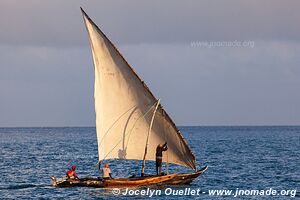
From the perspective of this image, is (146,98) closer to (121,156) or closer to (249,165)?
(121,156)

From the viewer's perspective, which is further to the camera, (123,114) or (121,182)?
(123,114)

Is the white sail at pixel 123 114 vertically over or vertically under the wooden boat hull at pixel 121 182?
over

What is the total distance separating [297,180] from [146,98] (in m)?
14.7

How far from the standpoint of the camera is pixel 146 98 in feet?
149

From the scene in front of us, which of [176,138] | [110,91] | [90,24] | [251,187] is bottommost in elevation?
[251,187]

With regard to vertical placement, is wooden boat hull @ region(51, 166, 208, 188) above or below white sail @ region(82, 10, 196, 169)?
below

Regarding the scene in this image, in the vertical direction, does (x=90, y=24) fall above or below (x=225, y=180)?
above

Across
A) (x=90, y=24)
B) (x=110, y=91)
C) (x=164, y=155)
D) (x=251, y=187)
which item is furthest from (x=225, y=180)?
(x=90, y=24)

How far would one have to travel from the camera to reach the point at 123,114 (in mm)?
45719

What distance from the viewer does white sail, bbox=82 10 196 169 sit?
44.9 m

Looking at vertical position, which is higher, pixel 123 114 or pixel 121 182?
pixel 123 114

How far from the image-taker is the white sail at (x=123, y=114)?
44875 millimetres

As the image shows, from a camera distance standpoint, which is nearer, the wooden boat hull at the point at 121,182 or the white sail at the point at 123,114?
the wooden boat hull at the point at 121,182

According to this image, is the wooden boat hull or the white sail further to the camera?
the white sail
